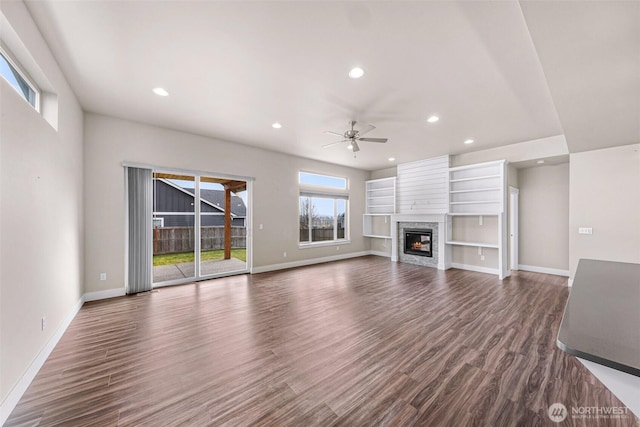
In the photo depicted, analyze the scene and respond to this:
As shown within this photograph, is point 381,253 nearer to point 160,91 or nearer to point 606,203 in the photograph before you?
point 606,203

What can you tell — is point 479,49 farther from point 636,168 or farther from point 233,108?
point 636,168

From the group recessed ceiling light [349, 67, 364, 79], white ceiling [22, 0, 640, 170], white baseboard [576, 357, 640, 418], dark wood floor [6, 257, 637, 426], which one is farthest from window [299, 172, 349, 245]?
white baseboard [576, 357, 640, 418]

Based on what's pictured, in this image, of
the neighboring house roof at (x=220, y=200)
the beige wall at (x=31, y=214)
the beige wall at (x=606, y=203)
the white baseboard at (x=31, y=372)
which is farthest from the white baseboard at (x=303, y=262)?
the beige wall at (x=606, y=203)

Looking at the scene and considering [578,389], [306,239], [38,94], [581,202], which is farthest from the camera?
[306,239]

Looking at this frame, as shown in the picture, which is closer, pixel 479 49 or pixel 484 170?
pixel 479 49

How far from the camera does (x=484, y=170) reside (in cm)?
584

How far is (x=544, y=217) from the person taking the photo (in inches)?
231

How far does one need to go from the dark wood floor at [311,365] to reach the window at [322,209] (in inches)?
124

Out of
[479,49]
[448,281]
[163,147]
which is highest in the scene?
[479,49]

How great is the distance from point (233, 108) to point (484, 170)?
18.4 ft

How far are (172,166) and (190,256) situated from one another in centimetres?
190

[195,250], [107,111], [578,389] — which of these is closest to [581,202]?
[578,389]

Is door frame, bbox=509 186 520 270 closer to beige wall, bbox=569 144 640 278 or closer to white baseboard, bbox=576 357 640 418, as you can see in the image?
beige wall, bbox=569 144 640 278

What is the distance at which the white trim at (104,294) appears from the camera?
3.95 meters
